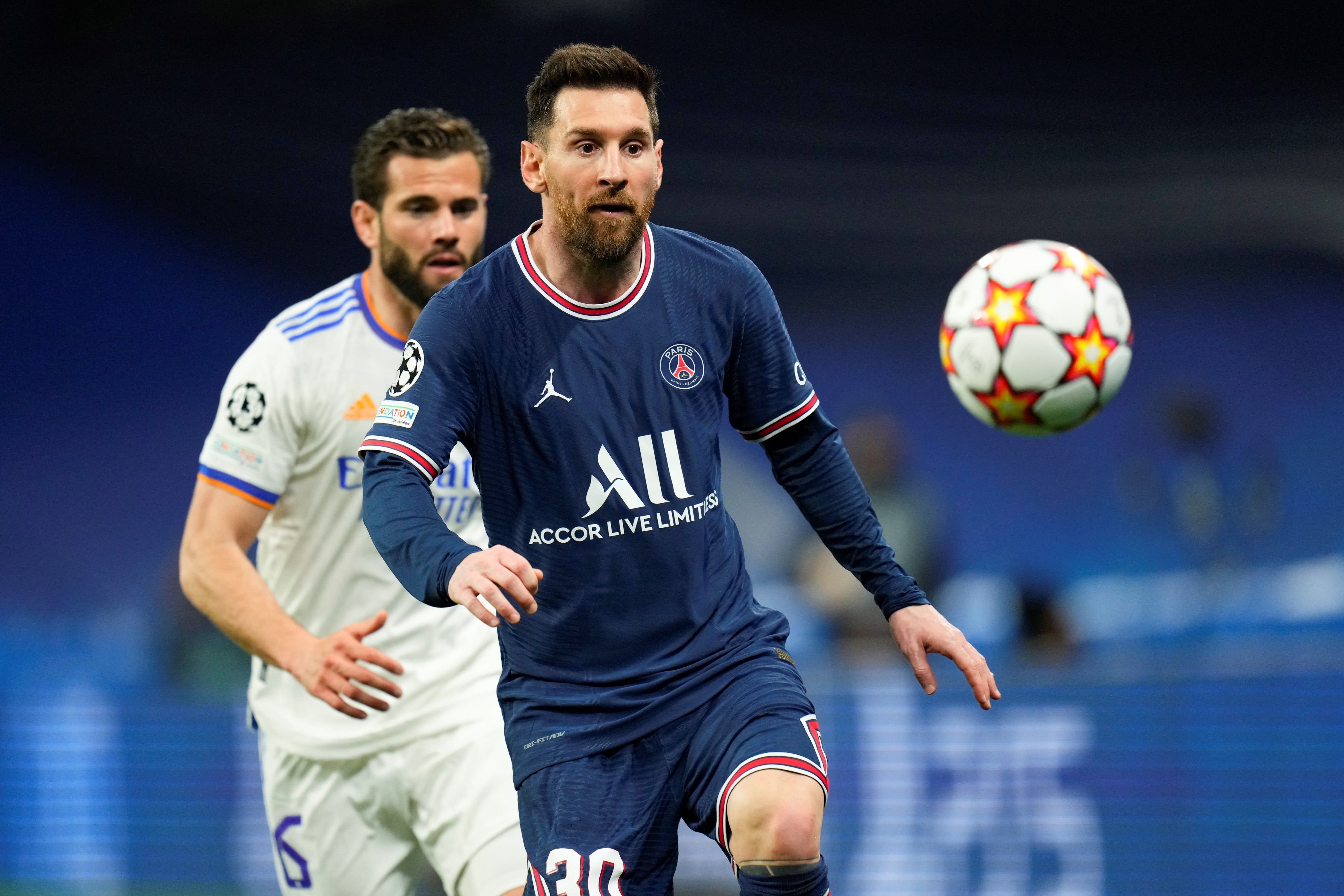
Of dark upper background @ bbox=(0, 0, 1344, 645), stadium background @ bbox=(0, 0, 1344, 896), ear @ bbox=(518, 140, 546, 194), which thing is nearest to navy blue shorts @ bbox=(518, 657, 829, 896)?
ear @ bbox=(518, 140, 546, 194)

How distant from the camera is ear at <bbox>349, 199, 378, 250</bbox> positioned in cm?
489

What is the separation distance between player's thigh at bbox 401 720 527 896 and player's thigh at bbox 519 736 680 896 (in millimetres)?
854

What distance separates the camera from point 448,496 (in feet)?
15.1

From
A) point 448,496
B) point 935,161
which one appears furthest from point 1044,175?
point 448,496

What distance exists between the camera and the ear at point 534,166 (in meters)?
3.62

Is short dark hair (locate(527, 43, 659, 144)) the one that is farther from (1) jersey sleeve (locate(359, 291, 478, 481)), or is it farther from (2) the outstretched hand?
(2) the outstretched hand

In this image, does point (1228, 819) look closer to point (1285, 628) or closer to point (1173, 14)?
point (1285, 628)

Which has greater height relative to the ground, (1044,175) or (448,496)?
(1044,175)

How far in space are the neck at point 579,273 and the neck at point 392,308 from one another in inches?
47.5

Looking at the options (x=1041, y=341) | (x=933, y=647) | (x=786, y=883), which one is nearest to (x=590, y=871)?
(x=786, y=883)

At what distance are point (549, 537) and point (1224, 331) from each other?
31.8 ft

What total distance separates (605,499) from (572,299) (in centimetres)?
49

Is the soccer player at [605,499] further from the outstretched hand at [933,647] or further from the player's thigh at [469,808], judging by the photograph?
the player's thigh at [469,808]

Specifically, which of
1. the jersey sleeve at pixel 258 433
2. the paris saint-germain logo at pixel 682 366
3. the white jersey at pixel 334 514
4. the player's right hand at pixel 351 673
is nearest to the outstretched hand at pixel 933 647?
the paris saint-germain logo at pixel 682 366
